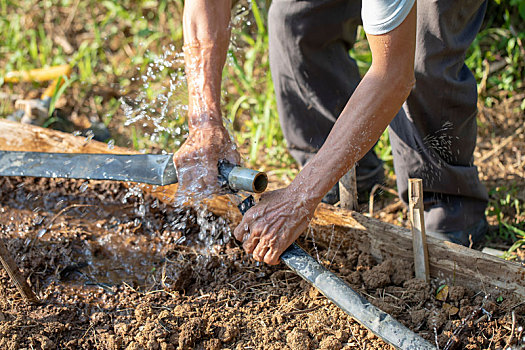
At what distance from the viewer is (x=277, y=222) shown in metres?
1.71

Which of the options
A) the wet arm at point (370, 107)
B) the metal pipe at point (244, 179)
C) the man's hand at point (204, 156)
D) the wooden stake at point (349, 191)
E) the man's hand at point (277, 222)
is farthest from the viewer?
→ the wooden stake at point (349, 191)

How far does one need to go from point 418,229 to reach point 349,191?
1.30 feet

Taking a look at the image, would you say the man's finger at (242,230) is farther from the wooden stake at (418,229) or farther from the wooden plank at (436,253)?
the wooden stake at (418,229)

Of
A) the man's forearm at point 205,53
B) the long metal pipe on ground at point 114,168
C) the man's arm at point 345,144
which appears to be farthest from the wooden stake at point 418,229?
the man's forearm at point 205,53

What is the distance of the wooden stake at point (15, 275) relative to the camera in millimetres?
1767

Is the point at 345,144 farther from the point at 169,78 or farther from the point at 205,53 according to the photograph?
the point at 169,78

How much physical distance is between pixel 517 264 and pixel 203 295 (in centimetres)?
115

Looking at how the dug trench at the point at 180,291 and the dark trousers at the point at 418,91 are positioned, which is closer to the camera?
the dug trench at the point at 180,291

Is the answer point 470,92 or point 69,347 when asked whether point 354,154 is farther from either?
Result: point 69,347

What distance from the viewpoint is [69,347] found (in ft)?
5.88

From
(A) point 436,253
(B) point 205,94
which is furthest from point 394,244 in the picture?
(B) point 205,94

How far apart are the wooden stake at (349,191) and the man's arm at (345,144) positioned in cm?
55

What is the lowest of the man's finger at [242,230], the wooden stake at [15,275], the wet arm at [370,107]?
the wooden stake at [15,275]

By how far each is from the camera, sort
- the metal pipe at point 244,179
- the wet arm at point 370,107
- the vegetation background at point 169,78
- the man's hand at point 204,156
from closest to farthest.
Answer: the wet arm at point 370,107 < the metal pipe at point 244,179 < the man's hand at point 204,156 < the vegetation background at point 169,78
